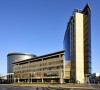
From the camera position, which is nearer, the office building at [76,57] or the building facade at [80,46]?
the office building at [76,57]

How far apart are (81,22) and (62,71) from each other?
3587cm

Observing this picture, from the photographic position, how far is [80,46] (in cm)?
18150

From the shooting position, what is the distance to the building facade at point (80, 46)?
17650 cm

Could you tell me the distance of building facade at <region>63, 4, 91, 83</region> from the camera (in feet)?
579

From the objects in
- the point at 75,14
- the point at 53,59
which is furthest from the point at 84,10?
the point at 53,59

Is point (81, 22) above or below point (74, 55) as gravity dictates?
above

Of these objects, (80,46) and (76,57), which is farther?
(80,46)

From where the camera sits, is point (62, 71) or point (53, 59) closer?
point (62, 71)

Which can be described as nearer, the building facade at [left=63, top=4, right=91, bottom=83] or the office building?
the office building

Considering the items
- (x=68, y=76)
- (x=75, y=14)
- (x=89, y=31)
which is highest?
(x=75, y=14)

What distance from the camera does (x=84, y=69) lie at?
181 metres

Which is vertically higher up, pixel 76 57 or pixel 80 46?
pixel 80 46

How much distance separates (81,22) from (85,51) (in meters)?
20.3

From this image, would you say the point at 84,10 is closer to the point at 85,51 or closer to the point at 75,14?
the point at 75,14
